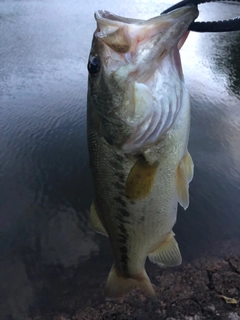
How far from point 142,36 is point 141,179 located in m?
0.92

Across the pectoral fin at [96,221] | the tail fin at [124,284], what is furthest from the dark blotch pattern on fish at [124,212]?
the tail fin at [124,284]

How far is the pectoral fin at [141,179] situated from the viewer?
207cm

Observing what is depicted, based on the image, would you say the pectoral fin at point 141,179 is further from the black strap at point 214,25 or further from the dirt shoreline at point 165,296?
the dirt shoreline at point 165,296

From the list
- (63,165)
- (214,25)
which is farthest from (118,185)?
(63,165)

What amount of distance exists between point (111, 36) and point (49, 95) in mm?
8537

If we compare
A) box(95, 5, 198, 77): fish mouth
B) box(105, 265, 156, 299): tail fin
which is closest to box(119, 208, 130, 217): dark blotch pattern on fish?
box(105, 265, 156, 299): tail fin

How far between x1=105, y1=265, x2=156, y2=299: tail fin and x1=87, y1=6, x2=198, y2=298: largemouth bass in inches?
14.7

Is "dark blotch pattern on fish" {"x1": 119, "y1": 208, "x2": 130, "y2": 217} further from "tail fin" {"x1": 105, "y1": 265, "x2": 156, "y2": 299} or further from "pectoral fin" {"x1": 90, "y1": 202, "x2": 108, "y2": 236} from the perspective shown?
"tail fin" {"x1": 105, "y1": 265, "x2": 156, "y2": 299}

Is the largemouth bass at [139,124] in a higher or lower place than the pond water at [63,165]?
higher

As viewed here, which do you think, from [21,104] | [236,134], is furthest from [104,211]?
[21,104]

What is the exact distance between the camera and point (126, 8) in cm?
2441

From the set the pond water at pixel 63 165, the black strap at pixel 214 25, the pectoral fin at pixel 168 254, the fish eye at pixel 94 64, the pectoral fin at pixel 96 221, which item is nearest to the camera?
the black strap at pixel 214 25

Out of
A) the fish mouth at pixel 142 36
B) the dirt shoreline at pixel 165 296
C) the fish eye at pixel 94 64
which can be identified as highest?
the fish mouth at pixel 142 36

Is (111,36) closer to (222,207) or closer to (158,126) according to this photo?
(158,126)
